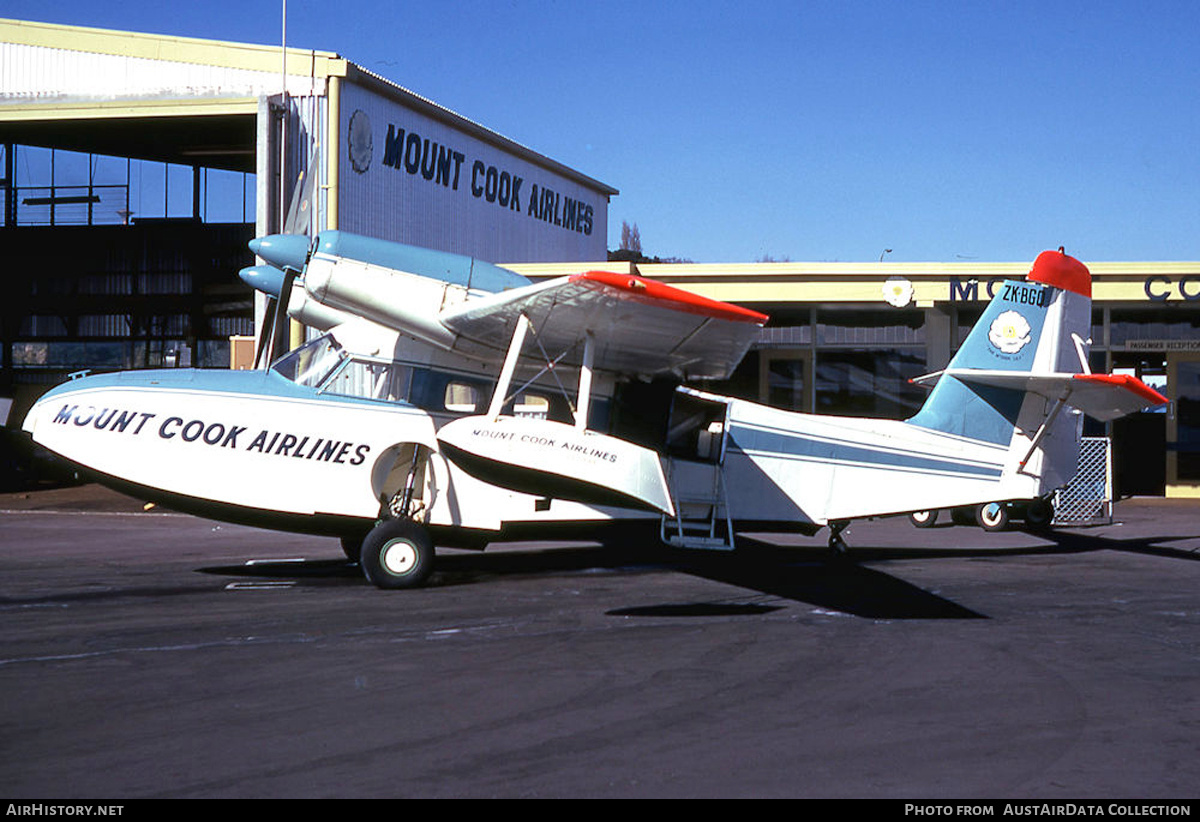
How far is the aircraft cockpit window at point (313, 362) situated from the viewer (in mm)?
10859

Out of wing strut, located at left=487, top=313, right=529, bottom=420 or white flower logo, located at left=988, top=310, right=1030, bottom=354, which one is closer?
wing strut, located at left=487, top=313, right=529, bottom=420

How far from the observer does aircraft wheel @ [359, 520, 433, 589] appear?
10.2 metres

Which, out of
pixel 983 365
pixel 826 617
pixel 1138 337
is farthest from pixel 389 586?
pixel 1138 337

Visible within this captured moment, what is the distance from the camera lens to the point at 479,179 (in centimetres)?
2583

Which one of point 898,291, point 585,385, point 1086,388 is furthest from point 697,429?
point 898,291

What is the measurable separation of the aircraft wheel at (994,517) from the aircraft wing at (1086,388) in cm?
525

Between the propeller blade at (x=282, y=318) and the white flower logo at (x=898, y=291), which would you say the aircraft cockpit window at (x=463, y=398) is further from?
the white flower logo at (x=898, y=291)

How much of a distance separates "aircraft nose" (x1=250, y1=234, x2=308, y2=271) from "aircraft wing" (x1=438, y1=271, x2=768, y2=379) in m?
2.06

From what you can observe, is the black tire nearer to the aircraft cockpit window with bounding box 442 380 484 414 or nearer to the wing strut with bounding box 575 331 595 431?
the aircraft cockpit window with bounding box 442 380 484 414

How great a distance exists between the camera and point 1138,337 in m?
23.3

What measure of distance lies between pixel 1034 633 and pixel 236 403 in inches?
288

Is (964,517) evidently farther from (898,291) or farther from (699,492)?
(699,492)

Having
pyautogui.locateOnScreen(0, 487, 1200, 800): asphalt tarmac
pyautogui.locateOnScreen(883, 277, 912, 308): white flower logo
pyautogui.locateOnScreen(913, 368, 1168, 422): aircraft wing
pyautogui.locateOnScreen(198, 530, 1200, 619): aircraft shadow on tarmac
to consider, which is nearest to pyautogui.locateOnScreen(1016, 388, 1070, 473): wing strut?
pyautogui.locateOnScreen(913, 368, 1168, 422): aircraft wing

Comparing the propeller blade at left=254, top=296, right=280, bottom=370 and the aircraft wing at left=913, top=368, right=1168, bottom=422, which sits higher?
the propeller blade at left=254, top=296, right=280, bottom=370
